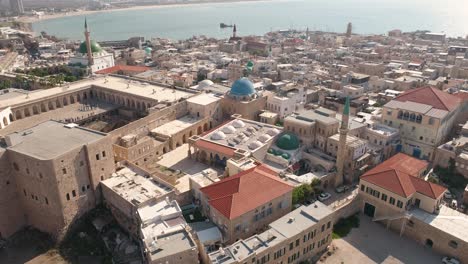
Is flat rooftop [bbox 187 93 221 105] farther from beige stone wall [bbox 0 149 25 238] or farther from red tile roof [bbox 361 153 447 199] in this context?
beige stone wall [bbox 0 149 25 238]

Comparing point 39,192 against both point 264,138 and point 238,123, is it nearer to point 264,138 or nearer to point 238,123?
point 264,138

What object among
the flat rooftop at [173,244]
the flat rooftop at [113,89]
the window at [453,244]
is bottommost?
the window at [453,244]

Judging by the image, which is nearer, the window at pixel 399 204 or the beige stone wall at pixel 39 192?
the beige stone wall at pixel 39 192

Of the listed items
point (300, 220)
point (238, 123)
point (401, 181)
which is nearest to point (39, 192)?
point (300, 220)

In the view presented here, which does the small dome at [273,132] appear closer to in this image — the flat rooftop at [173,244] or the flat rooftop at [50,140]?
the flat rooftop at [50,140]

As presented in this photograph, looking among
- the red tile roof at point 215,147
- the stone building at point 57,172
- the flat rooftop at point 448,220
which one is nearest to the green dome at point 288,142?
the red tile roof at point 215,147

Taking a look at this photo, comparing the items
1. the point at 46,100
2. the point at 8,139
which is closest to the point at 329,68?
the point at 46,100
